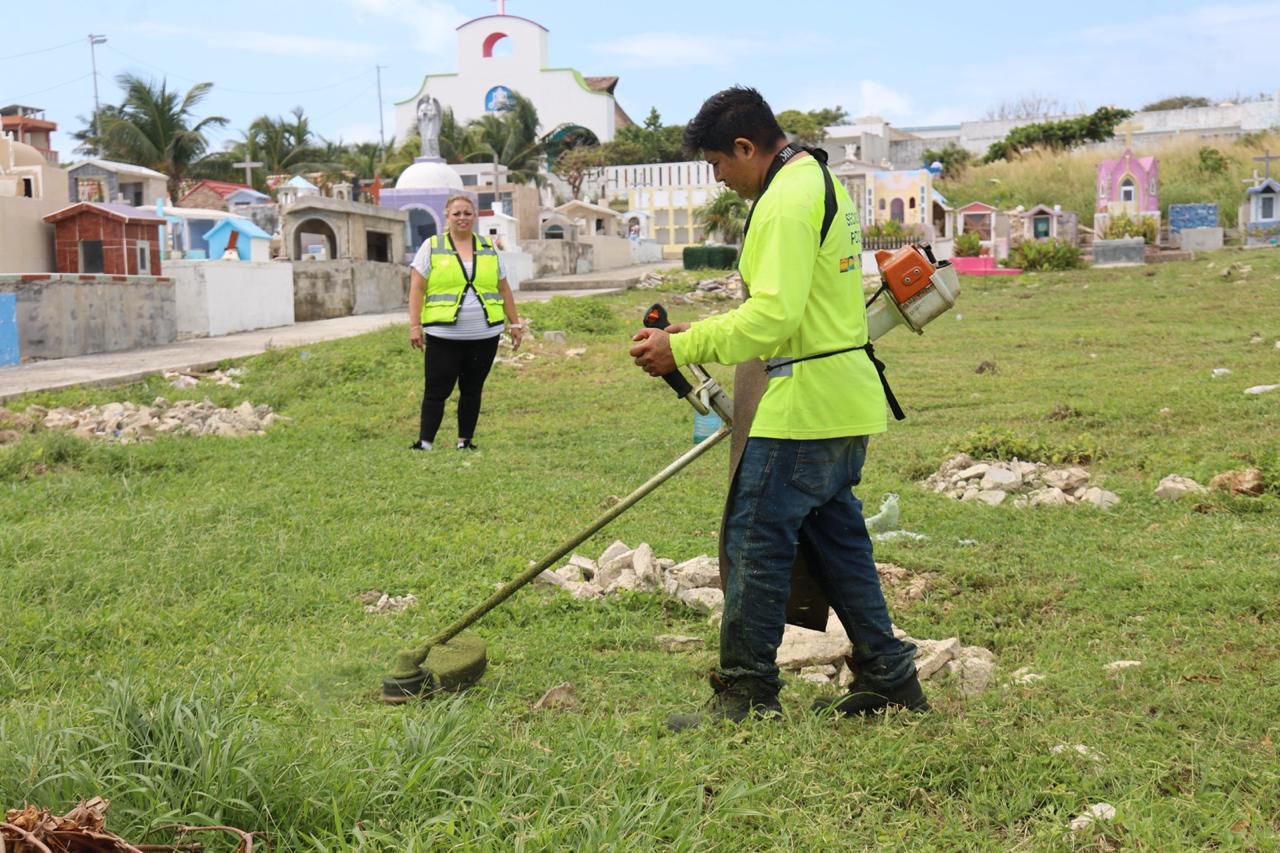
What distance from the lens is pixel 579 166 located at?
6372cm

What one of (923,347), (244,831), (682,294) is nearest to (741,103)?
(244,831)

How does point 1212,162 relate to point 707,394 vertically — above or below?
above

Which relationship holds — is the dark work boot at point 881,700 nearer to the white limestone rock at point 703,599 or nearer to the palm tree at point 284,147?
the white limestone rock at point 703,599

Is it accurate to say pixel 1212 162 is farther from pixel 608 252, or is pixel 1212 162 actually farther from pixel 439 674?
pixel 439 674

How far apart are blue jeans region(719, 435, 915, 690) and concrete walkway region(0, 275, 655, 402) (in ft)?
27.6

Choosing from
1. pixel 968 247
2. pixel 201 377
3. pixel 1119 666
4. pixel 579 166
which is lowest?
pixel 1119 666

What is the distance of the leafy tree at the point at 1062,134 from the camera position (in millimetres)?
52312

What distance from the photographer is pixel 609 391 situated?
11.9 meters

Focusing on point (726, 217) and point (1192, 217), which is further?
point (726, 217)

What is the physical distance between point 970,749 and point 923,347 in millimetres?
12257

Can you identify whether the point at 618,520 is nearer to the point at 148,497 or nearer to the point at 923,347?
the point at 148,497

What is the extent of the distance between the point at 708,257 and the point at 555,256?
423 cm

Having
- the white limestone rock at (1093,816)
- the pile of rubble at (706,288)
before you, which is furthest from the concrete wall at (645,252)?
the white limestone rock at (1093,816)

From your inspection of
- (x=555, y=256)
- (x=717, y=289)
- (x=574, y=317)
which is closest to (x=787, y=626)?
(x=574, y=317)
